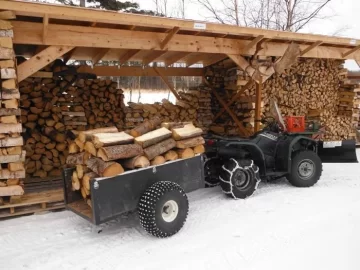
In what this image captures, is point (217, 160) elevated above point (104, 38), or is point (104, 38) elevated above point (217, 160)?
point (104, 38)

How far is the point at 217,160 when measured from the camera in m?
5.59

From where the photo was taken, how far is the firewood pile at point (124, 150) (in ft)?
11.6

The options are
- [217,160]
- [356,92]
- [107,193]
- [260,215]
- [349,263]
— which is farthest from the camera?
[356,92]

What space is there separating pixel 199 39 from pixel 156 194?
3.50 m

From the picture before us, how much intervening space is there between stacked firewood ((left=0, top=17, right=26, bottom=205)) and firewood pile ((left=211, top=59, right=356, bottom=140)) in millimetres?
5226

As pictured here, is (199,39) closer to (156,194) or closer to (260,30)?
(260,30)

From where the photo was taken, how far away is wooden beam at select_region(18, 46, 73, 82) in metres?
4.41

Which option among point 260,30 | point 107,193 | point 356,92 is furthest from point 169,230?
point 356,92

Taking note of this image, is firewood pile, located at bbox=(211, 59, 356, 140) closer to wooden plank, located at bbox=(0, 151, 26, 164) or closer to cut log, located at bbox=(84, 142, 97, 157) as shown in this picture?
cut log, located at bbox=(84, 142, 97, 157)

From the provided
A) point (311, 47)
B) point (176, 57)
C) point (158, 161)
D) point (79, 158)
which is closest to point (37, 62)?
point (79, 158)

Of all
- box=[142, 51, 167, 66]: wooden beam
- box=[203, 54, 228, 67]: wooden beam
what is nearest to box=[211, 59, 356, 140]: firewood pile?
box=[203, 54, 228, 67]: wooden beam

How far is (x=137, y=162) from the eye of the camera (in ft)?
12.2

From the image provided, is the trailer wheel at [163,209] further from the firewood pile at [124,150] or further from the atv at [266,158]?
the atv at [266,158]

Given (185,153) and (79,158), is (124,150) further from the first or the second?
(185,153)
